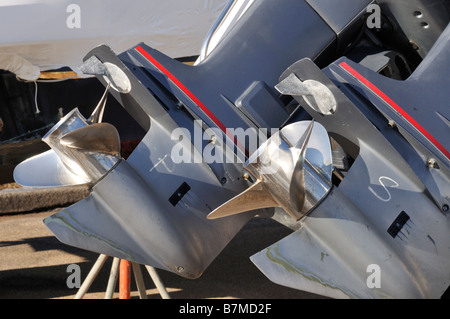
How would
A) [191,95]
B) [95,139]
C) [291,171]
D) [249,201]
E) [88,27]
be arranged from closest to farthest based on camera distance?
[291,171]
[249,201]
[95,139]
[191,95]
[88,27]

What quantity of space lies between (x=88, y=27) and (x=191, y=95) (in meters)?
3.33

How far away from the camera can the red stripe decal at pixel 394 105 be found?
2936mm

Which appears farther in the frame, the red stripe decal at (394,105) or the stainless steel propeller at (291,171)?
the red stripe decal at (394,105)

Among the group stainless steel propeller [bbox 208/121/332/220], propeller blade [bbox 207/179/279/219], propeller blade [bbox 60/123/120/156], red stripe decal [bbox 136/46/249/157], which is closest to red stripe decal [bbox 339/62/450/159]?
stainless steel propeller [bbox 208/121/332/220]

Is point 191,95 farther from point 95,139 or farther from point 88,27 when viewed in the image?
point 88,27

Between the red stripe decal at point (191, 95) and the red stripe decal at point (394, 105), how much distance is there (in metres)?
0.60

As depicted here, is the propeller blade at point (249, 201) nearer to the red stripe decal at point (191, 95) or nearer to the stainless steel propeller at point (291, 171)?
the stainless steel propeller at point (291, 171)

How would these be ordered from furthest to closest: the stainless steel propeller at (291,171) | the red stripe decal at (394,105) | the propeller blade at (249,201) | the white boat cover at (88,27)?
1. the white boat cover at (88,27)
2. the red stripe decal at (394,105)
3. the propeller blade at (249,201)
4. the stainless steel propeller at (291,171)

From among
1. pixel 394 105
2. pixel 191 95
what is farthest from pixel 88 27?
pixel 394 105

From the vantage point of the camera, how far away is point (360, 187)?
2.86 meters

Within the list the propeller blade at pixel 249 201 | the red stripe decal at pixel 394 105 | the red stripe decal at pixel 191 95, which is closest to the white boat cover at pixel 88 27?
the red stripe decal at pixel 191 95

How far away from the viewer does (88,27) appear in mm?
6277

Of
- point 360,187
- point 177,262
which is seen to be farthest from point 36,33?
point 360,187
